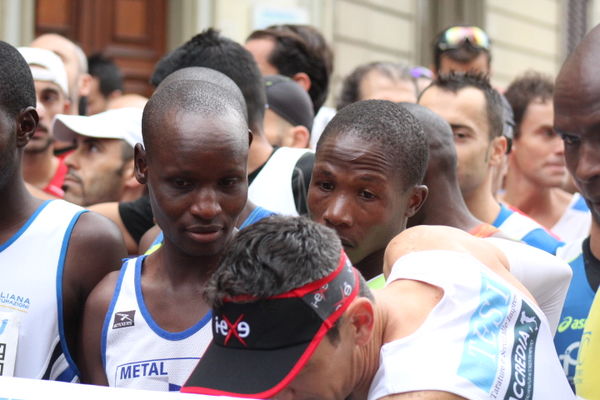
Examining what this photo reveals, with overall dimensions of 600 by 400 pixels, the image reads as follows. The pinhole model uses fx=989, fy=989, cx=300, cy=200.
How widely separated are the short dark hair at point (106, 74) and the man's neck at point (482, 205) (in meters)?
3.63

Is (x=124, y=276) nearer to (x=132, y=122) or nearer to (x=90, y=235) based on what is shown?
(x=90, y=235)

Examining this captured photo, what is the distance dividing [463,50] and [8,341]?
3.98 meters

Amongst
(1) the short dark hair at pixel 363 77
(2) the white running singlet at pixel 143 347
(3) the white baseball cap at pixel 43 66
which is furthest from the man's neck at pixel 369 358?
(1) the short dark hair at pixel 363 77

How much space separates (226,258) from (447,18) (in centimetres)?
1130

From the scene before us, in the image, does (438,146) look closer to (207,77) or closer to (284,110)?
(207,77)

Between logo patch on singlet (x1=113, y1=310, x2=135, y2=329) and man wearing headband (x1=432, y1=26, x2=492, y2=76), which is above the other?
man wearing headband (x1=432, y1=26, x2=492, y2=76)

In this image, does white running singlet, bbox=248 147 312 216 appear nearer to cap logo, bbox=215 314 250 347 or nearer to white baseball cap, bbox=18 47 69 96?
cap logo, bbox=215 314 250 347

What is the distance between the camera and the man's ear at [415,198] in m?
3.12

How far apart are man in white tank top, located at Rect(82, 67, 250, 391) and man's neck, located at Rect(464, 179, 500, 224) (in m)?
1.58

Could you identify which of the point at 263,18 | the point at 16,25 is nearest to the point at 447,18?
the point at 263,18

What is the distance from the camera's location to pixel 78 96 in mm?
6145

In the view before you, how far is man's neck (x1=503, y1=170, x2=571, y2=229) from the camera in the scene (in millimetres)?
5477

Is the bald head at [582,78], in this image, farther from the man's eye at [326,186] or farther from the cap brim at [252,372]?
the cap brim at [252,372]

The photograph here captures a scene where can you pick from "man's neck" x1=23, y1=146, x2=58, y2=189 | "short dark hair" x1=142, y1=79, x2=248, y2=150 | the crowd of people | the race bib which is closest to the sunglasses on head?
the crowd of people
